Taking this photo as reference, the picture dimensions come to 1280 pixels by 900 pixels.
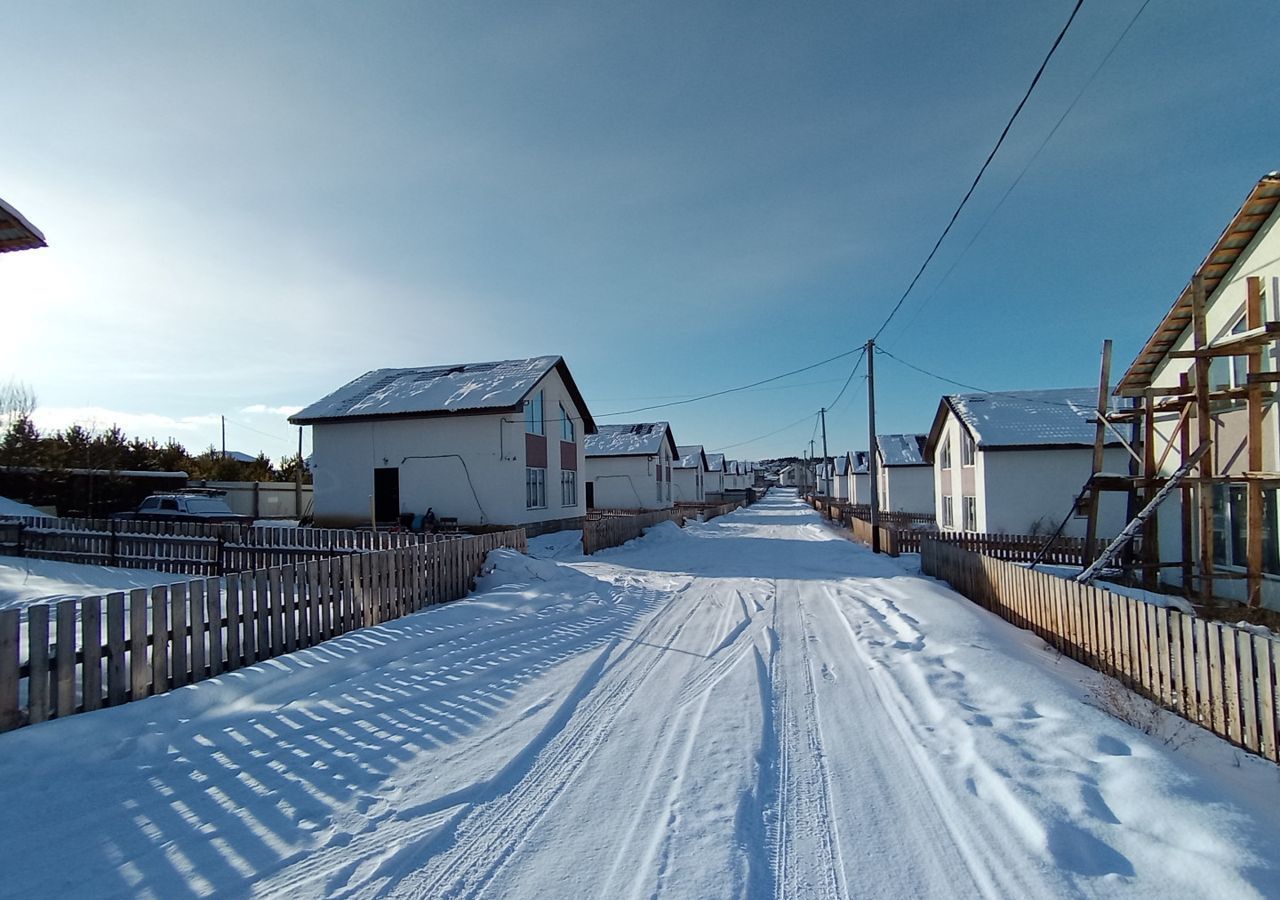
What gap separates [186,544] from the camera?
13688mm

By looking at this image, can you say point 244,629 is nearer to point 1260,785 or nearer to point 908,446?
point 1260,785

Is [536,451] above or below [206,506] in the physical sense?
above

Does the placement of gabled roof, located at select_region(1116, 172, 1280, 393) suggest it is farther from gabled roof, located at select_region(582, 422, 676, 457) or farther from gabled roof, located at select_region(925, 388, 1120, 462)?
gabled roof, located at select_region(582, 422, 676, 457)

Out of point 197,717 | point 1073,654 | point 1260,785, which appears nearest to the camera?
point 1260,785

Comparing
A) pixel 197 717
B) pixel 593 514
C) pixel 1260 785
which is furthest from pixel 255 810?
pixel 593 514

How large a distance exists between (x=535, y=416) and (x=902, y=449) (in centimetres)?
2732

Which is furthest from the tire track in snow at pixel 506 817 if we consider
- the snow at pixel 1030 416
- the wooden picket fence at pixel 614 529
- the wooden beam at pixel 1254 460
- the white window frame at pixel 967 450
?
the white window frame at pixel 967 450

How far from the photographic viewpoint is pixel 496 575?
38.2 ft

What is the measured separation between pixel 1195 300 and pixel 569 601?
461 inches

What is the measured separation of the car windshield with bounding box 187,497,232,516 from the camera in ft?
77.9

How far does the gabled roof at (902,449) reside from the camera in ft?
130

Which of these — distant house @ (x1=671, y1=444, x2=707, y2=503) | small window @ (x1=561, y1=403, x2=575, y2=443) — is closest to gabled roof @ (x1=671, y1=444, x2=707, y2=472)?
distant house @ (x1=671, y1=444, x2=707, y2=503)

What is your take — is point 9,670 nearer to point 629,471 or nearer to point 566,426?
point 566,426

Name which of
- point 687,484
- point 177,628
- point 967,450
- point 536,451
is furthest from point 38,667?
point 687,484
